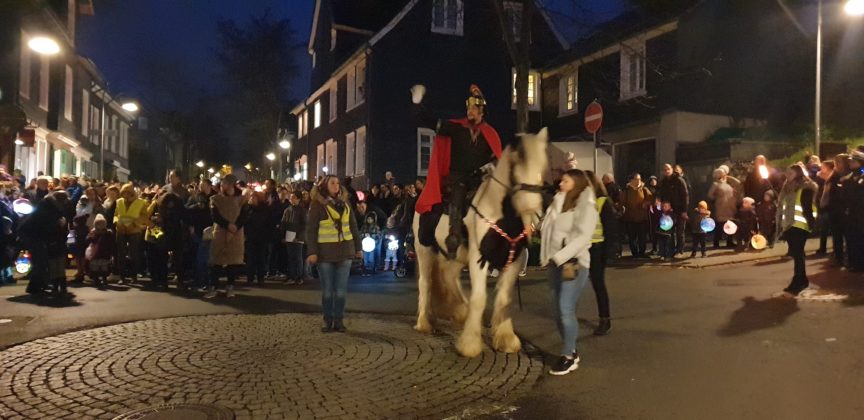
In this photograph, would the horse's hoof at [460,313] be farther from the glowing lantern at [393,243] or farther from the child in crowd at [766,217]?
the child in crowd at [766,217]

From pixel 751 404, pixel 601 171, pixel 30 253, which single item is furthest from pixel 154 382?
pixel 601 171

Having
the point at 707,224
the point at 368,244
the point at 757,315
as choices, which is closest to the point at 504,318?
the point at 757,315

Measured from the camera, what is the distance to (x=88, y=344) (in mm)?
7105

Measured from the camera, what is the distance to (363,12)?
31.9 m

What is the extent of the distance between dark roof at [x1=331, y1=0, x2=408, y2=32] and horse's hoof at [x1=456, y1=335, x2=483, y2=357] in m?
26.5

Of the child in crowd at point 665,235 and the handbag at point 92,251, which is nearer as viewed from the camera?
the handbag at point 92,251

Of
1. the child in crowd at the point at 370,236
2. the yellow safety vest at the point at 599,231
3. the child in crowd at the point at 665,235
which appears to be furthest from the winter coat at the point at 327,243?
the child in crowd at the point at 665,235

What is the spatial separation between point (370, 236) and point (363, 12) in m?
21.0

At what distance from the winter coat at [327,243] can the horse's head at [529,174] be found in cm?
261

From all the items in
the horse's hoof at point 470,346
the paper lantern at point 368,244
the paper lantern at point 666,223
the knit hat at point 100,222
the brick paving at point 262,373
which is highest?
the paper lantern at point 666,223

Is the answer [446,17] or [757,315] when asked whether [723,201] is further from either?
[446,17]

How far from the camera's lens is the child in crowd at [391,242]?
1366 centimetres

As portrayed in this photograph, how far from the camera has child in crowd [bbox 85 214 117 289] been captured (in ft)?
38.7

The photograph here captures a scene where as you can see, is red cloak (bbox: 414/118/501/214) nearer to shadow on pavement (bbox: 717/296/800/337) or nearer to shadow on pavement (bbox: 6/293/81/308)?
shadow on pavement (bbox: 717/296/800/337)
